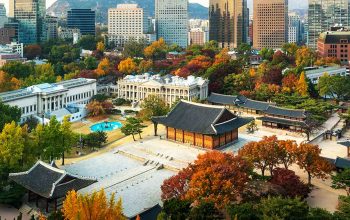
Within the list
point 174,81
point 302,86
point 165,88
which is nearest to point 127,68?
point 174,81

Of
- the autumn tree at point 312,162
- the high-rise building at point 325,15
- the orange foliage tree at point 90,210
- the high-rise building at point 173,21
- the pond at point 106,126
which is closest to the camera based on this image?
the orange foliage tree at point 90,210

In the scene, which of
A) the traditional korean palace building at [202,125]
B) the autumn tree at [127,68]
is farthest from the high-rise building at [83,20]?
the traditional korean palace building at [202,125]

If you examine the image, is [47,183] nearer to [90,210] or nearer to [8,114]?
[90,210]

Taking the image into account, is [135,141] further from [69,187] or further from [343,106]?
[343,106]

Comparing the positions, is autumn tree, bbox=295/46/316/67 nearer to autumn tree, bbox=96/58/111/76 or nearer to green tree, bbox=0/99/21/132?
autumn tree, bbox=96/58/111/76

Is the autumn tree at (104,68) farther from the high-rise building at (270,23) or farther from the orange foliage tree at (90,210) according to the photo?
the high-rise building at (270,23)

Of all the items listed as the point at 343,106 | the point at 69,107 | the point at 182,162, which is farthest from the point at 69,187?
the point at 343,106
